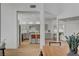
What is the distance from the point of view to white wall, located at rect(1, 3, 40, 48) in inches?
287

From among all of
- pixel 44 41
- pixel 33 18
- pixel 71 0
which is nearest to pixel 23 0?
pixel 71 0

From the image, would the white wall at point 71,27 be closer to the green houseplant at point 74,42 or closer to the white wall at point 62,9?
the white wall at point 62,9

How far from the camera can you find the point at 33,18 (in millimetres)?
12211

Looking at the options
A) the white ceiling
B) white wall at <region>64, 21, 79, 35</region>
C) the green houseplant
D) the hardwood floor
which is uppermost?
the white ceiling

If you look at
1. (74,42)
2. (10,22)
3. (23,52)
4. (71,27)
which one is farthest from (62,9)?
(74,42)

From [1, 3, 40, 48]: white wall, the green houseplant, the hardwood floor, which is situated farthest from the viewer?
[1, 3, 40, 48]: white wall

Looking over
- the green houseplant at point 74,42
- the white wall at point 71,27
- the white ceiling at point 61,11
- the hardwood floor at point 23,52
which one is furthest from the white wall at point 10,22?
the green houseplant at point 74,42

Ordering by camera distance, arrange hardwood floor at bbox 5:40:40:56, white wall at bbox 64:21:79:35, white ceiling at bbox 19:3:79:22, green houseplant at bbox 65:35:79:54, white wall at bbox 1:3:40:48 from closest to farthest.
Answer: green houseplant at bbox 65:35:79:54 < hardwood floor at bbox 5:40:40:56 < white wall at bbox 1:3:40:48 < white ceiling at bbox 19:3:79:22 < white wall at bbox 64:21:79:35

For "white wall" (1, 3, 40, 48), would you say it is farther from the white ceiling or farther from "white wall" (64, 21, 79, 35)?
"white wall" (64, 21, 79, 35)

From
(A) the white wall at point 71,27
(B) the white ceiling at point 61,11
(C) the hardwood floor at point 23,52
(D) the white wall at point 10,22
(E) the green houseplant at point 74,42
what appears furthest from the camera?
(A) the white wall at point 71,27

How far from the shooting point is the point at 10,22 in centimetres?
743

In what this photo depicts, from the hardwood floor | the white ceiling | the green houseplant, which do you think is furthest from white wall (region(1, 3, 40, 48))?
the green houseplant

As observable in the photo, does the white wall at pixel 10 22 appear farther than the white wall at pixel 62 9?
No

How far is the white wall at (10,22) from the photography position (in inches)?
287
